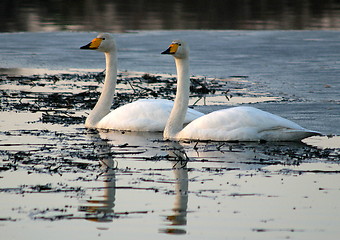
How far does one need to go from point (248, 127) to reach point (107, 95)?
307 cm

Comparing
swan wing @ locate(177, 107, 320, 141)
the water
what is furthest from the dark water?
swan wing @ locate(177, 107, 320, 141)

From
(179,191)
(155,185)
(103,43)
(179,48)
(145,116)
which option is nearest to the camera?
(179,191)

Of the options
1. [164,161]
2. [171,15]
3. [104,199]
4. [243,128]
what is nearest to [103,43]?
[243,128]

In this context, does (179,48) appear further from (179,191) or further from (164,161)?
(179,191)

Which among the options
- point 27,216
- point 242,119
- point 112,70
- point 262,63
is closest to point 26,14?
point 262,63

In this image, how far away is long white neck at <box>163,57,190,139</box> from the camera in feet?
34.7

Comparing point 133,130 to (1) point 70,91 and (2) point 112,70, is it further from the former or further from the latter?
(1) point 70,91

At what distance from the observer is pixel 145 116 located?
37.3ft

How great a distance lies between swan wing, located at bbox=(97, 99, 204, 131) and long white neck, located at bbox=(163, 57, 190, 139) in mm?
504

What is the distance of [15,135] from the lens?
1049 centimetres

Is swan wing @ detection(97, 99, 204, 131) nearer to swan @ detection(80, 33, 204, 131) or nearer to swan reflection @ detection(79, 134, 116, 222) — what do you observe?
swan @ detection(80, 33, 204, 131)

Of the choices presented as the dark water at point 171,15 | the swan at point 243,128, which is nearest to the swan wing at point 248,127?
the swan at point 243,128

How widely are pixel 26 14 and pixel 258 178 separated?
32618 millimetres

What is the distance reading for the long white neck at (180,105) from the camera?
10.6m
